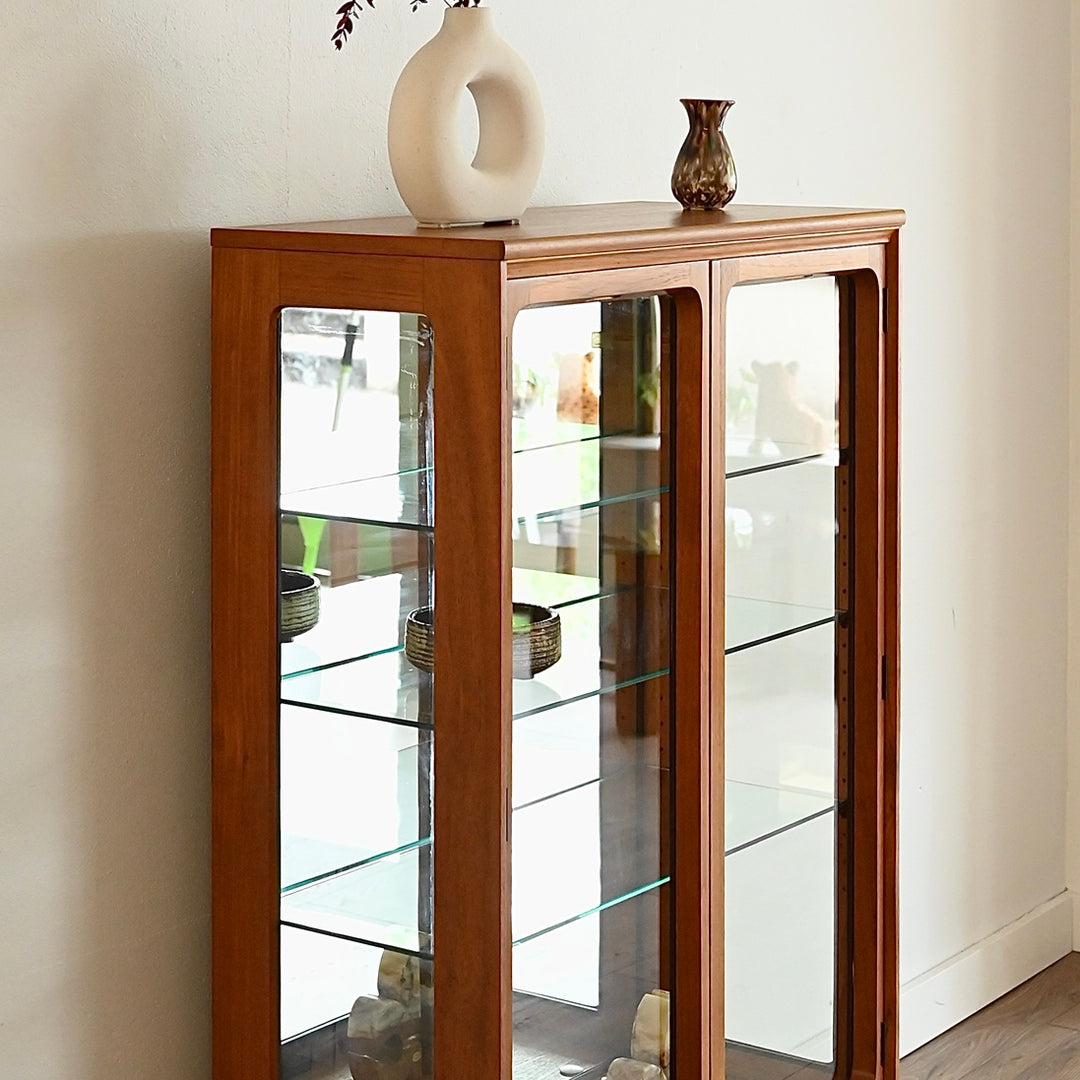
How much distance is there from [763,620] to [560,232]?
72cm

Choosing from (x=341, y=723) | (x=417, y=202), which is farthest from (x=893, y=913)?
(x=417, y=202)

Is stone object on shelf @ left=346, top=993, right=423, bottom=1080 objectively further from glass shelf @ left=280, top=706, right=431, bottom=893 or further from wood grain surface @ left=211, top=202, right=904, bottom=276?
wood grain surface @ left=211, top=202, right=904, bottom=276

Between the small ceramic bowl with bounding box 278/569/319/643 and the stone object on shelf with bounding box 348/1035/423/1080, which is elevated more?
the small ceramic bowl with bounding box 278/569/319/643

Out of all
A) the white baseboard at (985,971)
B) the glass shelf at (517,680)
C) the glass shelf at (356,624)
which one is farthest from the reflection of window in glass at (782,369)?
the white baseboard at (985,971)

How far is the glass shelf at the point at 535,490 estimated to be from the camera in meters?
1.71

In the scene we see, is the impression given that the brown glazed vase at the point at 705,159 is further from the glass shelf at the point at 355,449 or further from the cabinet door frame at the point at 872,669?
the glass shelf at the point at 355,449

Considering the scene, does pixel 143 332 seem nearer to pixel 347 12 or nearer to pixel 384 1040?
pixel 347 12

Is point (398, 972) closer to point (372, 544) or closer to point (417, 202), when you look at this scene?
point (372, 544)

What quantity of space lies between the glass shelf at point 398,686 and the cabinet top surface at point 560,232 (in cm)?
40

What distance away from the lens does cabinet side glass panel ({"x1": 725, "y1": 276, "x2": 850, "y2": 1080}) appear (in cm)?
211

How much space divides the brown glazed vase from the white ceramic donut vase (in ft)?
1.13

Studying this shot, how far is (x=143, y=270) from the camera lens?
5.71 feet

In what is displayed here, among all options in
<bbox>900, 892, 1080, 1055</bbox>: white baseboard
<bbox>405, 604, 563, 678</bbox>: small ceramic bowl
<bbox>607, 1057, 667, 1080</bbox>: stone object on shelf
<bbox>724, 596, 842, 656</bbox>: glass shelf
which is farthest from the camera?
<bbox>900, 892, 1080, 1055</bbox>: white baseboard

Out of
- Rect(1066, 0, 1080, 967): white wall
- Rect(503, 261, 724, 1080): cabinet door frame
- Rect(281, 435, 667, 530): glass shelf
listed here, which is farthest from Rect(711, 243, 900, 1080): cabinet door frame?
Rect(1066, 0, 1080, 967): white wall
